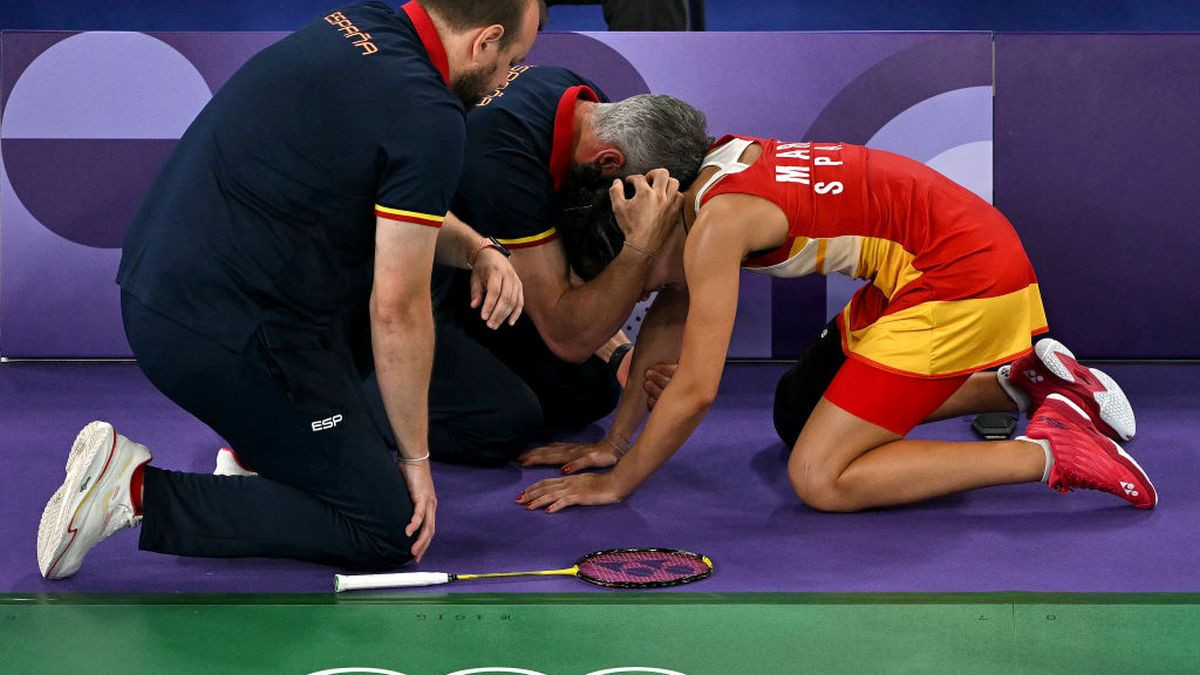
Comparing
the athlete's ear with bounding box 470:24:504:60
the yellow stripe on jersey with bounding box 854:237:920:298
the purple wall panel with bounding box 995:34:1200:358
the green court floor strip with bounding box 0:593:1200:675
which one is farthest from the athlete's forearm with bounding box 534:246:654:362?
the purple wall panel with bounding box 995:34:1200:358

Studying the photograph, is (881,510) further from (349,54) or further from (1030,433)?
(349,54)

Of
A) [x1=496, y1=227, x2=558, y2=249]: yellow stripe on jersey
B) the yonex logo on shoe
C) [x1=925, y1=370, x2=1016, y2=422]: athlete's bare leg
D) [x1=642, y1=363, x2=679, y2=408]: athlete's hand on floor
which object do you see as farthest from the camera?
[x1=925, y1=370, x2=1016, y2=422]: athlete's bare leg

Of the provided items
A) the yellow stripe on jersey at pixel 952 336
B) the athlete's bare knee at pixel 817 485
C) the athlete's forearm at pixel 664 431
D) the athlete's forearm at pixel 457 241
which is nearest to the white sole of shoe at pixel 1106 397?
the yellow stripe on jersey at pixel 952 336

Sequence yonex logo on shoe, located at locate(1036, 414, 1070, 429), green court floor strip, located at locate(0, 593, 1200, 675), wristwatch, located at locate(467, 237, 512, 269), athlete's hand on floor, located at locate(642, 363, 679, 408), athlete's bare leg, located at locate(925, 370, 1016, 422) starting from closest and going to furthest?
green court floor strip, located at locate(0, 593, 1200, 675), wristwatch, located at locate(467, 237, 512, 269), yonex logo on shoe, located at locate(1036, 414, 1070, 429), athlete's hand on floor, located at locate(642, 363, 679, 408), athlete's bare leg, located at locate(925, 370, 1016, 422)

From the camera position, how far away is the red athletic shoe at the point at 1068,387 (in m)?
4.10

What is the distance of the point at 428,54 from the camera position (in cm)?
307

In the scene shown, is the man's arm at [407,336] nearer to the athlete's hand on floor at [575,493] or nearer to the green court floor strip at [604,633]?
the green court floor strip at [604,633]

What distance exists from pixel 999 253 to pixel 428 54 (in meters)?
1.62

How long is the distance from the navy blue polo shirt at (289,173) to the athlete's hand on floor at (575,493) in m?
0.86

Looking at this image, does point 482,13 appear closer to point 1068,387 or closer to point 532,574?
point 532,574

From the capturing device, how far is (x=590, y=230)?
391cm

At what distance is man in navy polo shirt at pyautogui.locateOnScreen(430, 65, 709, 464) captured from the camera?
12.2ft

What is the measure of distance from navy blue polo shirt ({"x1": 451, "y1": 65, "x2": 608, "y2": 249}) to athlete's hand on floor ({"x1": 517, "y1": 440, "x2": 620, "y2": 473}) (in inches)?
24.4

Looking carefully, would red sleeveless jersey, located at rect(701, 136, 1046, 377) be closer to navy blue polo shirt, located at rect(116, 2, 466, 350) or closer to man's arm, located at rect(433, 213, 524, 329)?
man's arm, located at rect(433, 213, 524, 329)
